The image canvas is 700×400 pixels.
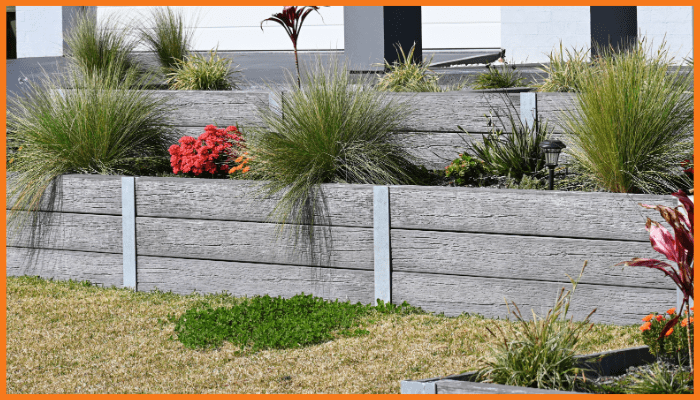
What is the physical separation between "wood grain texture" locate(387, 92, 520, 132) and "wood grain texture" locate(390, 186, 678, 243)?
40.2 inches

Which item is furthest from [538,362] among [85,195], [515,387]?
[85,195]

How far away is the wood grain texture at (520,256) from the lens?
159 inches

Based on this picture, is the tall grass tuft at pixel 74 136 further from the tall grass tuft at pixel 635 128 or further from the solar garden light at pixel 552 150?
the tall grass tuft at pixel 635 128

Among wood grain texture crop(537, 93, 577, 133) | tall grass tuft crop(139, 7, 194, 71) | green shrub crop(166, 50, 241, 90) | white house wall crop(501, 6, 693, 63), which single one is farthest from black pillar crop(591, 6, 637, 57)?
tall grass tuft crop(139, 7, 194, 71)

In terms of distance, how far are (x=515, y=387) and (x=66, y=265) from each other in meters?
3.82

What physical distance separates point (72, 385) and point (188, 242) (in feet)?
5.54

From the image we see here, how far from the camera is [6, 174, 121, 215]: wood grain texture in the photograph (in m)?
5.23

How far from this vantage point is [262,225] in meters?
4.84

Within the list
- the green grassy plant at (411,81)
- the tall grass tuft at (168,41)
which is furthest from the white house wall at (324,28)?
the green grassy plant at (411,81)

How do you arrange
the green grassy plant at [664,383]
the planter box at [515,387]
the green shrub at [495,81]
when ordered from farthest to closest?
the green shrub at [495,81]
the green grassy plant at [664,383]
the planter box at [515,387]

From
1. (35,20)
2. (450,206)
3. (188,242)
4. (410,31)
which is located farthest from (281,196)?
(35,20)

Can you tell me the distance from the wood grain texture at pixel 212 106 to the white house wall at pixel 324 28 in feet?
20.4

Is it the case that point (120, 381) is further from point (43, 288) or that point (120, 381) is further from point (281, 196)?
point (43, 288)

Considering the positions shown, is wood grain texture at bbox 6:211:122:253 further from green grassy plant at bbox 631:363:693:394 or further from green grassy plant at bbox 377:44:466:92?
green grassy plant at bbox 631:363:693:394
